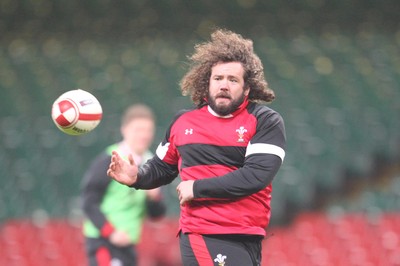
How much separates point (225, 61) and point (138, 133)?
7.43 ft

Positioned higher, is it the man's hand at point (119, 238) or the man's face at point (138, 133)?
the man's face at point (138, 133)

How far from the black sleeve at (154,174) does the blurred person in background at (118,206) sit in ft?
5.93

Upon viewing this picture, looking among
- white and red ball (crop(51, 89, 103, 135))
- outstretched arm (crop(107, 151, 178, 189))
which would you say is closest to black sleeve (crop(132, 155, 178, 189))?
outstretched arm (crop(107, 151, 178, 189))

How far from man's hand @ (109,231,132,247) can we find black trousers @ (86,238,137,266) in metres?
0.07

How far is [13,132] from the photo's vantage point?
11039mm

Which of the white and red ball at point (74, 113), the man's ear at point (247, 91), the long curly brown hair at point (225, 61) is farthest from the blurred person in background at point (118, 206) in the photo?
the man's ear at point (247, 91)

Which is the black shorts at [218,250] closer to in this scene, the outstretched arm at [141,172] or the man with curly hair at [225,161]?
the man with curly hair at [225,161]

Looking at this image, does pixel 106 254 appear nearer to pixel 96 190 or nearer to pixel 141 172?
pixel 96 190

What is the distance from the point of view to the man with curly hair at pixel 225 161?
4129 mm

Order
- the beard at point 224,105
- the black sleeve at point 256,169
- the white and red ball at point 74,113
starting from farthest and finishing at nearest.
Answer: the white and red ball at point 74,113
the beard at point 224,105
the black sleeve at point 256,169

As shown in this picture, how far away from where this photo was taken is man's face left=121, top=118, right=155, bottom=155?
6469mm

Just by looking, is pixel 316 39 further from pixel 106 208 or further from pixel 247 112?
pixel 247 112

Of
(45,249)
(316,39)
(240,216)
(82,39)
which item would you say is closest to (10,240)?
(45,249)

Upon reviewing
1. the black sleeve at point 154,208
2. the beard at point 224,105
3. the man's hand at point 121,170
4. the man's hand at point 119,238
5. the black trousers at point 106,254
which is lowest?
the black trousers at point 106,254
